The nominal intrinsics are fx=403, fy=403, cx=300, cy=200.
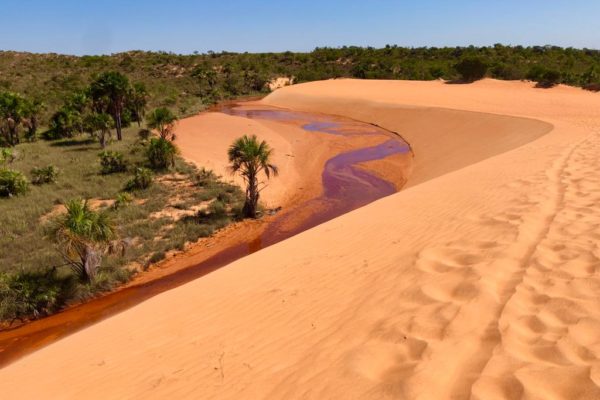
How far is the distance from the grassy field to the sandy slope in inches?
258

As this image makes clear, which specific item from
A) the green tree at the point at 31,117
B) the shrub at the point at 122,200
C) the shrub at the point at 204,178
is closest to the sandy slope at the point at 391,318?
the shrub at the point at 122,200

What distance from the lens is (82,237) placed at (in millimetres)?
12086

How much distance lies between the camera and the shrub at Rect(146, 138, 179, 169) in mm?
23109

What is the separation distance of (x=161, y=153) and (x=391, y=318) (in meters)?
20.9

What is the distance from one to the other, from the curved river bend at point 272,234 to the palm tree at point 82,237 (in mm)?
1200

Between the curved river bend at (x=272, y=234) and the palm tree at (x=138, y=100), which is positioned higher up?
the palm tree at (x=138, y=100)

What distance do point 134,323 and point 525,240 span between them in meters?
6.89

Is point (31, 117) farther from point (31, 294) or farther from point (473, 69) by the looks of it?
point (473, 69)

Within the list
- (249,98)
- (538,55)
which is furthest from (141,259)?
(538,55)

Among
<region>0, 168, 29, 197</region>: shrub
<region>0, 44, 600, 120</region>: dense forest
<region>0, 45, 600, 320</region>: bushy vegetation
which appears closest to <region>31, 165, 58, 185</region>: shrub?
<region>0, 45, 600, 320</region>: bushy vegetation

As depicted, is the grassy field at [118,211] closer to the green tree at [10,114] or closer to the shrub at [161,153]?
the shrub at [161,153]

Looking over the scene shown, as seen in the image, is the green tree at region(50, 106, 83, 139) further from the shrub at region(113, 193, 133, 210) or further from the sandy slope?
the sandy slope

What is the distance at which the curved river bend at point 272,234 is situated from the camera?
1085cm

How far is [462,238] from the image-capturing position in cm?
738
